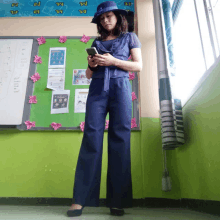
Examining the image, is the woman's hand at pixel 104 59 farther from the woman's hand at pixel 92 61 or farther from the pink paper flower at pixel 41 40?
the pink paper flower at pixel 41 40

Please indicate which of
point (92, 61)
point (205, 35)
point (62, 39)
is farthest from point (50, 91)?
point (205, 35)

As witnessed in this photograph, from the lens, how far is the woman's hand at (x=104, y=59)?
1.19 meters

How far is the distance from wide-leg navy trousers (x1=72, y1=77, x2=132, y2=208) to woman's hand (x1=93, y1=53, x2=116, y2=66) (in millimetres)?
97

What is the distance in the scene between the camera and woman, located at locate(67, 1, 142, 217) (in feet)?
3.67

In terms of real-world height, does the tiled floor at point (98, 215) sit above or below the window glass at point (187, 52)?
below

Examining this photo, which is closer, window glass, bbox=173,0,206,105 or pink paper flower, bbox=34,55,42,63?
window glass, bbox=173,0,206,105

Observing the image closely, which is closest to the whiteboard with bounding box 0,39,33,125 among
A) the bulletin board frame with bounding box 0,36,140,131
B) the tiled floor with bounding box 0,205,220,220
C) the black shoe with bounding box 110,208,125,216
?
the bulletin board frame with bounding box 0,36,140,131

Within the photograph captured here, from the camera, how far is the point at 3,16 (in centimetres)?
217

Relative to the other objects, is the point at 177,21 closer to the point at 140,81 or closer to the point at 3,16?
the point at 140,81

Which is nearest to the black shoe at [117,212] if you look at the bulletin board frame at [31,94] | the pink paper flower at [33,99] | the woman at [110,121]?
the woman at [110,121]

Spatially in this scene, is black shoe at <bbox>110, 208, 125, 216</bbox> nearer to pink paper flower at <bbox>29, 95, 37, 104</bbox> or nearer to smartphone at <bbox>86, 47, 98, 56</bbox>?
smartphone at <bbox>86, 47, 98, 56</bbox>

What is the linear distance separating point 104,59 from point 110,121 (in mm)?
351

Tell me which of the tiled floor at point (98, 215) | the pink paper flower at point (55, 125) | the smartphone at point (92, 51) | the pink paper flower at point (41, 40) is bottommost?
the tiled floor at point (98, 215)

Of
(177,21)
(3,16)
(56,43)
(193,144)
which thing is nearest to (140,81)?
(177,21)
